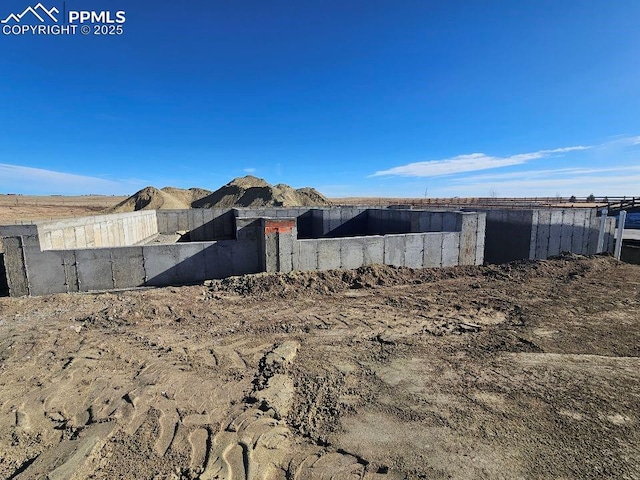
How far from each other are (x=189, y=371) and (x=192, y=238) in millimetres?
16033

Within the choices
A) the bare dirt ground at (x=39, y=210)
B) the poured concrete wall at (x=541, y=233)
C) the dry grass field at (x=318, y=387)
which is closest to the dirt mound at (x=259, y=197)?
the bare dirt ground at (x=39, y=210)

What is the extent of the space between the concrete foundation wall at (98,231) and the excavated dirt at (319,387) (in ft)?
7.23

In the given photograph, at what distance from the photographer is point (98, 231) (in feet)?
40.8

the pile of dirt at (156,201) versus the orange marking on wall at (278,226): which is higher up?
the pile of dirt at (156,201)

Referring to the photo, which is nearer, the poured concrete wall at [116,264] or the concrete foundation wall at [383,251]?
the poured concrete wall at [116,264]

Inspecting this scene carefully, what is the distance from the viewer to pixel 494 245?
13.7 metres

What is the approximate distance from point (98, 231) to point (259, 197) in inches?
871

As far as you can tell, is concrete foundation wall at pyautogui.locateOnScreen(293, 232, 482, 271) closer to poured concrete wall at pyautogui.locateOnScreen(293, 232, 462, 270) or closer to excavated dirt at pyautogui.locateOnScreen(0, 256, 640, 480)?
poured concrete wall at pyautogui.locateOnScreen(293, 232, 462, 270)

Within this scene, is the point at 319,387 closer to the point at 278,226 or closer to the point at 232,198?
the point at 278,226

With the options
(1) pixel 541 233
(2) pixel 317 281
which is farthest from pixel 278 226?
(1) pixel 541 233

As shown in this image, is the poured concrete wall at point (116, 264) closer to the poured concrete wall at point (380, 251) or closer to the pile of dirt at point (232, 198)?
the poured concrete wall at point (380, 251)

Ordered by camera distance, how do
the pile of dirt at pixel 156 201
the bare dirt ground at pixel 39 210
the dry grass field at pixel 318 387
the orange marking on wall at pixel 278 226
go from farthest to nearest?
the pile of dirt at pixel 156 201, the bare dirt ground at pixel 39 210, the orange marking on wall at pixel 278 226, the dry grass field at pixel 318 387

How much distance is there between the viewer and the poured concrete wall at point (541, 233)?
1272cm

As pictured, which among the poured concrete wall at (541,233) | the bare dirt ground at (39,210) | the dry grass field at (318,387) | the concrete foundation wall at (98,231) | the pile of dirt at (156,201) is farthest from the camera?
the pile of dirt at (156,201)
